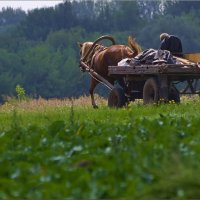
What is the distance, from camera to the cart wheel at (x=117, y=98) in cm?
1874

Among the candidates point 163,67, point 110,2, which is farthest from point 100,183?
point 110,2

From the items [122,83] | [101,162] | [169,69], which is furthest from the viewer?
[122,83]

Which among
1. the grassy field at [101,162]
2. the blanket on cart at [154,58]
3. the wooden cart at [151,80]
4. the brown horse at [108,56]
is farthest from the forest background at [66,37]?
the grassy field at [101,162]

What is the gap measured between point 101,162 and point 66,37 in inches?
3505

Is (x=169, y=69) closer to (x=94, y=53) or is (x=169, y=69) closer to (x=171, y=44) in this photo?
(x=171, y=44)

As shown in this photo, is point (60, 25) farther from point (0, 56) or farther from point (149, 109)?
point (149, 109)

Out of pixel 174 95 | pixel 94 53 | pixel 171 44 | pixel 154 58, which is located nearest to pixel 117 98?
pixel 174 95

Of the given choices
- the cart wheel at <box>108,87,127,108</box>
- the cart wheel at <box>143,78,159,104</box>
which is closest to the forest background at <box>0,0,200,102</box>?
the cart wheel at <box>108,87,127,108</box>

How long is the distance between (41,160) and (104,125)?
2.87 meters

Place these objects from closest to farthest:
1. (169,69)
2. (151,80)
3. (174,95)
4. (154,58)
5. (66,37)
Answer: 1. (169,69)
2. (151,80)
3. (154,58)
4. (174,95)
5. (66,37)

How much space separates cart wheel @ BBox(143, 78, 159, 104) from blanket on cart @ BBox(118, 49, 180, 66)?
39 cm

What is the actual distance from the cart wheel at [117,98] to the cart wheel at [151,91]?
0.90 metres

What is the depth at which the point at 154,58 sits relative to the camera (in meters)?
18.0

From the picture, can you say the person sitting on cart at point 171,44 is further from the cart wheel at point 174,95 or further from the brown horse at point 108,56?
the brown horse at point 108,56
